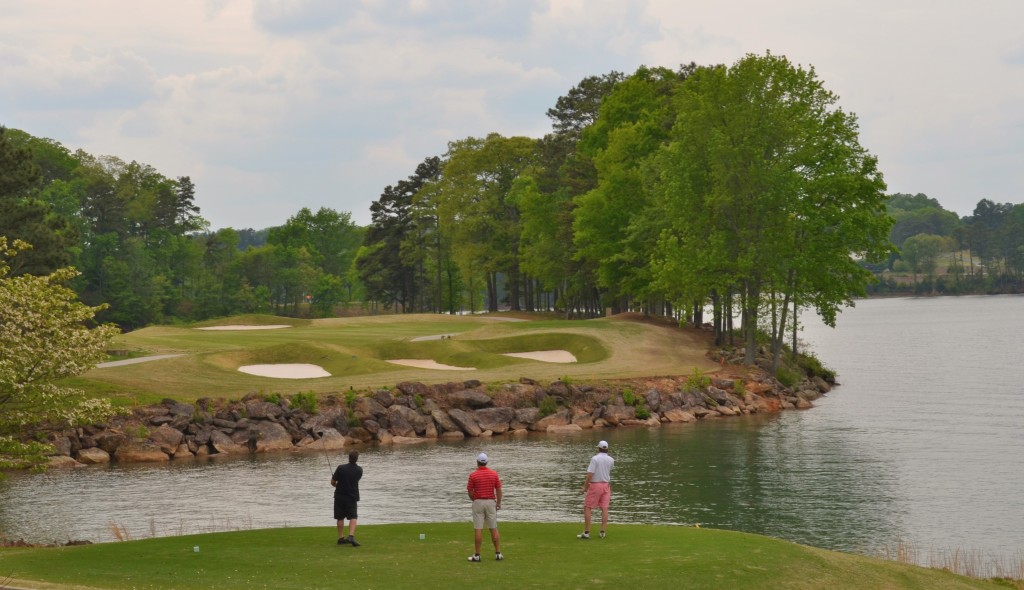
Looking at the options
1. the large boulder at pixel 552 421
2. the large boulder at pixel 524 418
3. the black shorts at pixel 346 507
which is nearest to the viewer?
the black shorts at pixel 346 507

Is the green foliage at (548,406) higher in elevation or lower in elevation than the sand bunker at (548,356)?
lower

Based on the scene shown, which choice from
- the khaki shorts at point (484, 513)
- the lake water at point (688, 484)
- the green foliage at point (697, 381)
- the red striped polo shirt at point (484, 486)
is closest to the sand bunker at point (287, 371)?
the lake water at point (688, 484)

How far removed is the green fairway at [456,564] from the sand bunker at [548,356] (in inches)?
1853

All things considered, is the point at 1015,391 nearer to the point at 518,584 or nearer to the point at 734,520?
the point at 734,520

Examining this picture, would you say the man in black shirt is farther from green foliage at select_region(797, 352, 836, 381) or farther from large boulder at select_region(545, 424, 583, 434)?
green foliage at select_region(797, 352, 836, 381)

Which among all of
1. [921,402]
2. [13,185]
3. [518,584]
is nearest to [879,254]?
[921,402]

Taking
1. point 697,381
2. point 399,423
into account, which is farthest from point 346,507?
point 697,381

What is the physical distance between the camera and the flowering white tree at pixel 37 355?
30000 mm

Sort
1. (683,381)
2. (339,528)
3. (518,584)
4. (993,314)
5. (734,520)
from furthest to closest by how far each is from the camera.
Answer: (993,314) → (683,381) → (734,520) → (339,528) → (518,584)

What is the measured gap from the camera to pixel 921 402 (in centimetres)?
6750

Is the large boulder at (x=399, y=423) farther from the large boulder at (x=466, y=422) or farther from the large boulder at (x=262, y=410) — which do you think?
the large boulder at (x=262, y=410)

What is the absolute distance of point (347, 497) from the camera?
84.8ft

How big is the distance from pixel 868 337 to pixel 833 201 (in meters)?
73.8

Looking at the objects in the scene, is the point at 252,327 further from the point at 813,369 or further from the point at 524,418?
the point at 813,369
